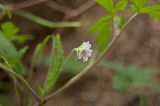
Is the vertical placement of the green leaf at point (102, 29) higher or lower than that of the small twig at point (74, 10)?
higher

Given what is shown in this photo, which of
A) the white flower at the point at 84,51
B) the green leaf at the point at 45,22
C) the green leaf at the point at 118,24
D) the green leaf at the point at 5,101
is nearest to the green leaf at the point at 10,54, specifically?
the white flower at the point at 84,51

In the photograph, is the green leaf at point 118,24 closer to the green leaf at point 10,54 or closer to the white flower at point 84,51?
the white flower at point 84,51

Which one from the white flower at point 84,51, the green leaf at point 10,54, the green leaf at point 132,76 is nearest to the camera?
the white flower at point 84,51

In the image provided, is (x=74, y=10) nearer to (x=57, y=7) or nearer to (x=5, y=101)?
(x=57, y=7)

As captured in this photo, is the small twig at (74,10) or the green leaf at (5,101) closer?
the green leaf at (5,101)

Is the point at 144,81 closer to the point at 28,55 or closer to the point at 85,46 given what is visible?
the point at 85,46

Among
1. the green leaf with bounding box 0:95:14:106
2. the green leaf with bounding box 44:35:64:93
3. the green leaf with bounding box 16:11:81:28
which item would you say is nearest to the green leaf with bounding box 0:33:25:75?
the green leaf with bounding box 44:35:64:93

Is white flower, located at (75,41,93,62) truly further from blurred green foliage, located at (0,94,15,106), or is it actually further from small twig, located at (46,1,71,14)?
small twig, located at (46,1,71,14)

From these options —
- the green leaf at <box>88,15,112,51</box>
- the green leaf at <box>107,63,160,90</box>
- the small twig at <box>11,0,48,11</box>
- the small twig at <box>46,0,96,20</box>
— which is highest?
the green leaf at <box>88,15,112,51</box>
